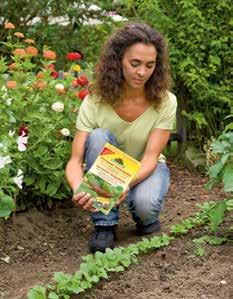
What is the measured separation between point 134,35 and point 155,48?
124 mm

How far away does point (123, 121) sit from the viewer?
3932 millimetres

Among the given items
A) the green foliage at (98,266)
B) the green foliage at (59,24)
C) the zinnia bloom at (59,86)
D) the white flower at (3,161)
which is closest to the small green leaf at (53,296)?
the green foliage at (98,266)

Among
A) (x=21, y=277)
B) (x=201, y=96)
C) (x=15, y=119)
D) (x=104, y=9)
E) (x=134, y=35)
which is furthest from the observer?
(x=104, y=9)

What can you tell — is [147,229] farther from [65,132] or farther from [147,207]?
[65,132]

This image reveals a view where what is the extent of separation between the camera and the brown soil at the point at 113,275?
129 inches

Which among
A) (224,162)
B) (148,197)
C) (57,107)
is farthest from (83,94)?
(224,162)

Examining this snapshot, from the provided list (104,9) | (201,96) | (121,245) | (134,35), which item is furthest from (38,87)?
(104,9)

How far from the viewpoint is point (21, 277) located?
138 inches

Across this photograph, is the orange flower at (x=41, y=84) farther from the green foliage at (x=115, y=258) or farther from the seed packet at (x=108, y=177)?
the green foliage at (x=115, y=258)

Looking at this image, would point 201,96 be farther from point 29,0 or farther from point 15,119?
point 29,0

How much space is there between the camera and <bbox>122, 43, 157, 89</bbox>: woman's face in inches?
148

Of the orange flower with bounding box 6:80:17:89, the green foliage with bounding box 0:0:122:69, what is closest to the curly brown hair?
the orange flower with bounding box 6:80:17:89

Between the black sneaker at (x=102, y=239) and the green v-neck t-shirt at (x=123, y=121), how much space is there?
1.48 ft

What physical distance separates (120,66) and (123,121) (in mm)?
278
